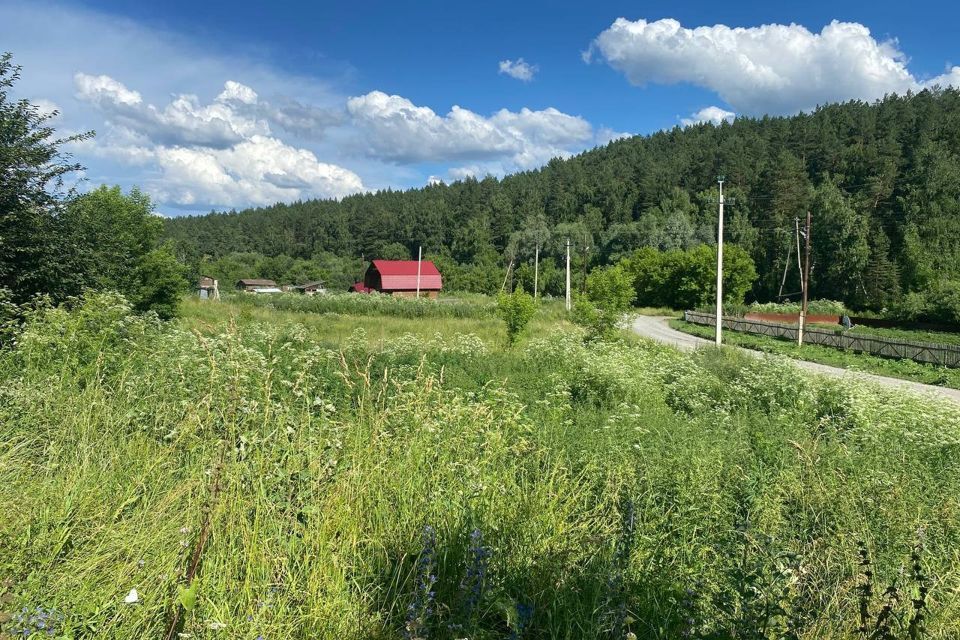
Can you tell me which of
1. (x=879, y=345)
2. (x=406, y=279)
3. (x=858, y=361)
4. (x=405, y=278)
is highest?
(x=405, y=278)

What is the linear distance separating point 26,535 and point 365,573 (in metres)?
1.65

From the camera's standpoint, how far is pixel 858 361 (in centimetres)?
2384

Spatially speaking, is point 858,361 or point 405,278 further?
point 405,278

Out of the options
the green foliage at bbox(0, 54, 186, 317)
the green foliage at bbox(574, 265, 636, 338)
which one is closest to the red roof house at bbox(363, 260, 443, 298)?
the green foliage at bbox(574, 265, 636, 338)

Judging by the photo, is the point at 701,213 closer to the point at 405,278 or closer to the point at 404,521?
the point at 405,278

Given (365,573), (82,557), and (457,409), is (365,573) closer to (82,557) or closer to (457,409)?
(82,557)

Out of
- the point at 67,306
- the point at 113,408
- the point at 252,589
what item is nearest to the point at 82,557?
the point at 252,589

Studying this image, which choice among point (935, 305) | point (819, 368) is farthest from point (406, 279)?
point (819, 368)

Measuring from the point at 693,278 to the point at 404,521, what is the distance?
61.5m

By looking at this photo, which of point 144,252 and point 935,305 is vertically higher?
Result: point 144,252

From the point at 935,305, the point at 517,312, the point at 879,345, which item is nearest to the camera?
the point at 517,312

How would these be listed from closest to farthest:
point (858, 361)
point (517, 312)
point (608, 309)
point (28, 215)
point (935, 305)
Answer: point (28, 215) → point (517, 312) → point (608, 309) → point (858, 361) → point (935, 305)

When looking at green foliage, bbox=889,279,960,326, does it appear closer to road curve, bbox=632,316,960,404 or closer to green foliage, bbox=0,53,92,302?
road curve, bbox=632,316,960,404

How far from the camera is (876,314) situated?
50.4m
